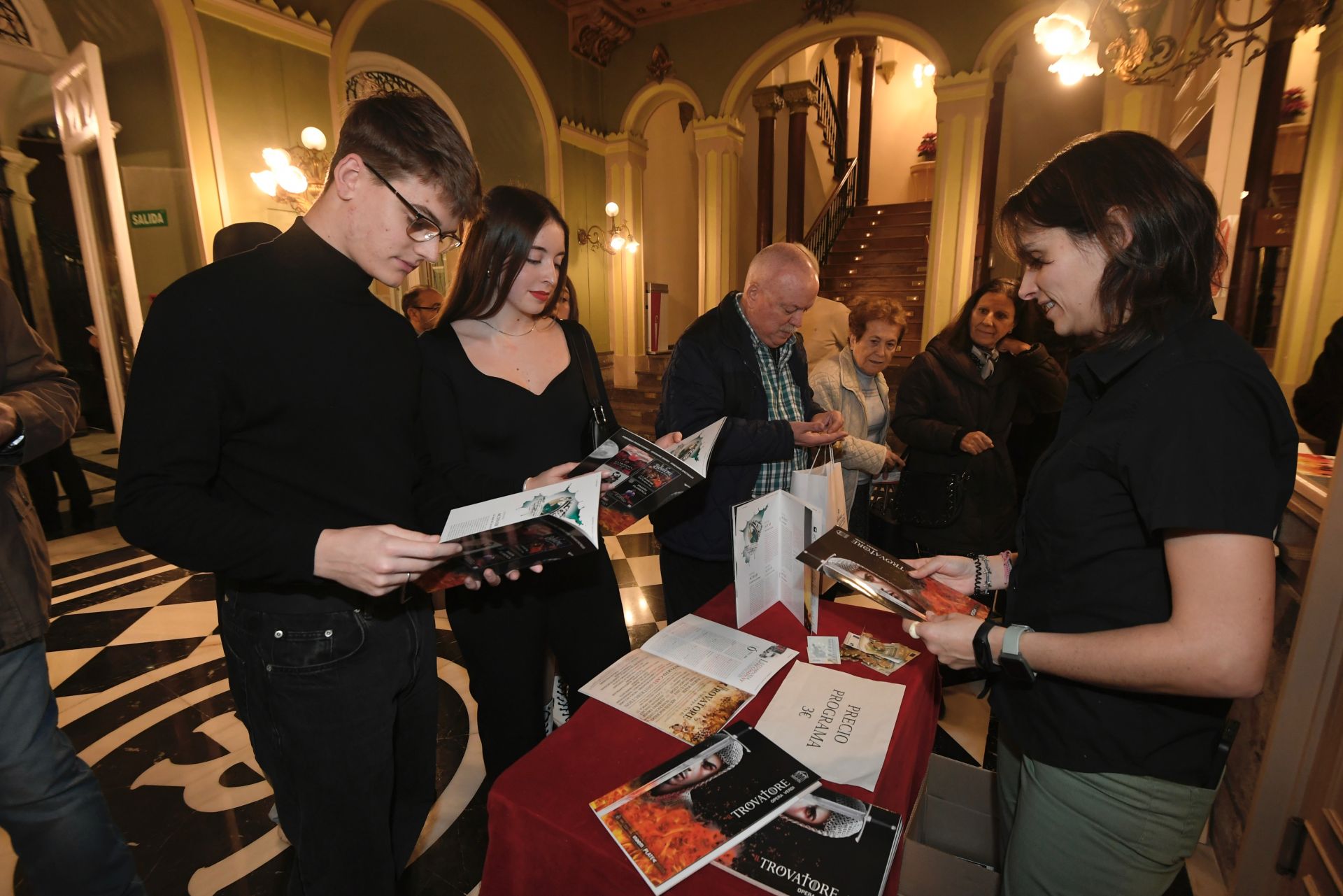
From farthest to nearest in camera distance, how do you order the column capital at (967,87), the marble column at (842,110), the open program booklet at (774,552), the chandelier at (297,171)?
the marble column at (842,110) < the column capital at (967,87) < the chandelier at (297,171) < the open program booklet at (774,552)

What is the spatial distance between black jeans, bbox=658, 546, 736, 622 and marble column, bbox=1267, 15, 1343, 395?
1615 mm

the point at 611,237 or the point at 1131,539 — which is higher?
the point at 611,237

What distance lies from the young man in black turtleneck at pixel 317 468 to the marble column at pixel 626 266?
799 centimetres

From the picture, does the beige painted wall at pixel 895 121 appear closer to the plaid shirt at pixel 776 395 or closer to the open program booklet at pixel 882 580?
the plaid shirt at pixel 776 395

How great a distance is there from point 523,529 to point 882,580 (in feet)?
1.96

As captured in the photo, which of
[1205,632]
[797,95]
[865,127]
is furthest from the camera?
[865,127]

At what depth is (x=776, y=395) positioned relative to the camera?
6.69 feet

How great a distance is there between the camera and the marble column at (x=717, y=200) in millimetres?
8156

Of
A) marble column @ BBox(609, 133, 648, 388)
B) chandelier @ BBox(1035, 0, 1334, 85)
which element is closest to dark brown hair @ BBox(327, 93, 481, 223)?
chandelier @ BBox(1035, 0, 1334, 85)

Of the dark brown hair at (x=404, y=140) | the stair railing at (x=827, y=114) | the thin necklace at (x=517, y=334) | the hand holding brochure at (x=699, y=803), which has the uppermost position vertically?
the stair railing at (x=827, y=114)

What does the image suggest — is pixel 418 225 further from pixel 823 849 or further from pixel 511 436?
pixel 823 849

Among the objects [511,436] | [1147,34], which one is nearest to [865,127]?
[1147,34]

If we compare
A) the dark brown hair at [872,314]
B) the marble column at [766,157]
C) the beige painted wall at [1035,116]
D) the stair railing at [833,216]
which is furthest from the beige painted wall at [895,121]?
the dark brown hair at [872,314]

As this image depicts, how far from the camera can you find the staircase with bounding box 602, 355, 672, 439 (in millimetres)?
8016
